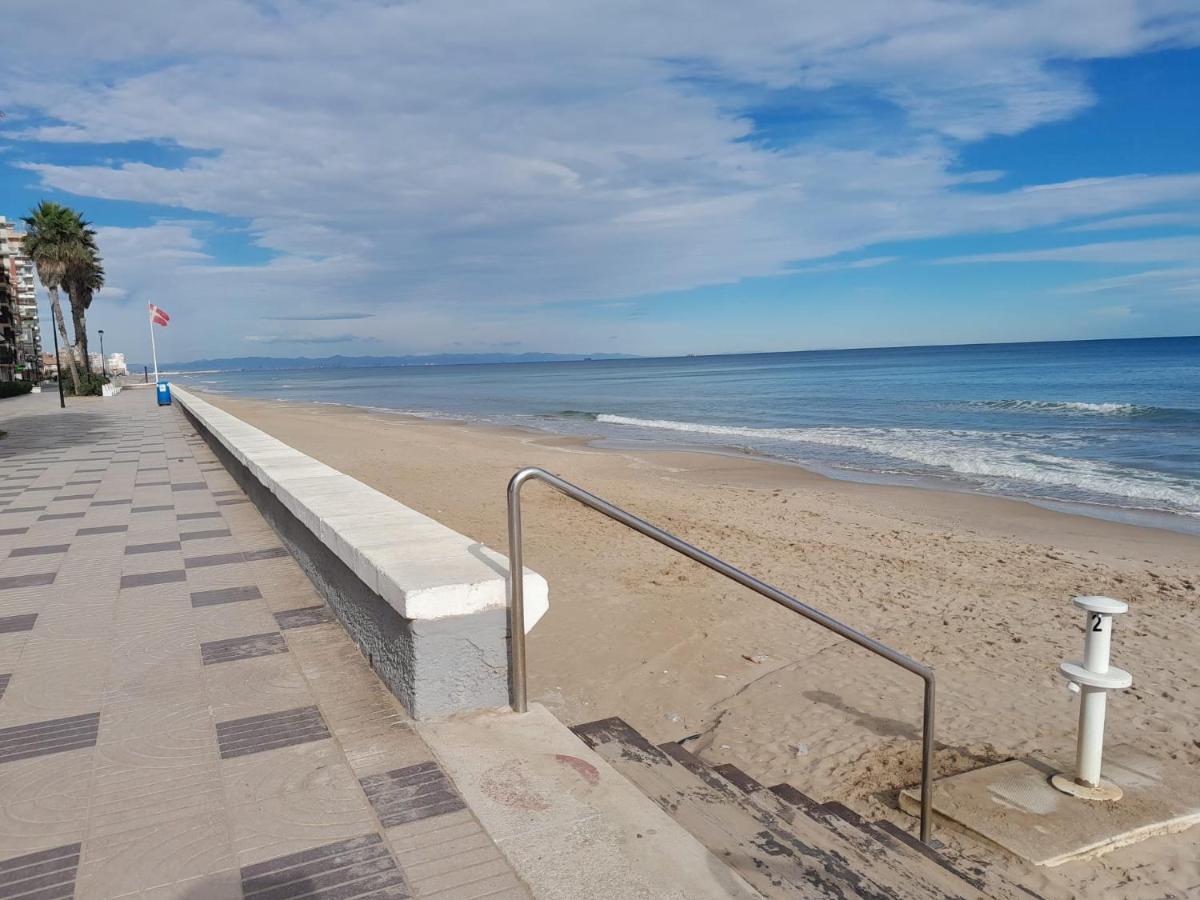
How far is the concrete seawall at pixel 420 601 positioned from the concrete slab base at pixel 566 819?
141 mm

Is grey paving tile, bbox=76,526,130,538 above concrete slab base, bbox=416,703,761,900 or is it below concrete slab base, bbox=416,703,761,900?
below

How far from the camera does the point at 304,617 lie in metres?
4.02

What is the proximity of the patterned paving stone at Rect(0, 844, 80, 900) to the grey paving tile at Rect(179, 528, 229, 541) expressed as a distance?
4.12m

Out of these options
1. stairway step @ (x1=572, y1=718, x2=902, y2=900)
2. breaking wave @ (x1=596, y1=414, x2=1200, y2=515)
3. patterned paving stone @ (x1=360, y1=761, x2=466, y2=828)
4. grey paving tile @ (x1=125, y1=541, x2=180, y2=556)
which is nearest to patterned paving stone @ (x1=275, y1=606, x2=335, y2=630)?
stairway step @ (x1=572, y1=718, x2=902, y2=900)

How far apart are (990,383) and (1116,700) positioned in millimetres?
50600

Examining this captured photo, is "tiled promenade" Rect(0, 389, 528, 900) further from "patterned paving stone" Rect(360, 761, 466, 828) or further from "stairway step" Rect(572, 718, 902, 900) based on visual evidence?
"stairway step" Rect(572, 718, 902, 900)

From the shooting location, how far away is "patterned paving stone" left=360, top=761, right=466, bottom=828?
2.24 meters

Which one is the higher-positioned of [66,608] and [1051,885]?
[66,608]

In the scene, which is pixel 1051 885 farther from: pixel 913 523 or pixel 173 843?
pixel 913 523

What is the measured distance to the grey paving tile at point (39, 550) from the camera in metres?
5.69

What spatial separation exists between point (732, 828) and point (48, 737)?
7.84 feet

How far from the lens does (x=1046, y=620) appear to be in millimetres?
6527

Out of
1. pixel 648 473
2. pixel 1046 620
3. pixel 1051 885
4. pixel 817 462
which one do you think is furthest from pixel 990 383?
pixel 1051 885

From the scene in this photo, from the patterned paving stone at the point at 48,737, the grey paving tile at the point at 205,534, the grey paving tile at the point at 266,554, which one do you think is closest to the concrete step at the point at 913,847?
the patterned paving stone at the point at 48,737
